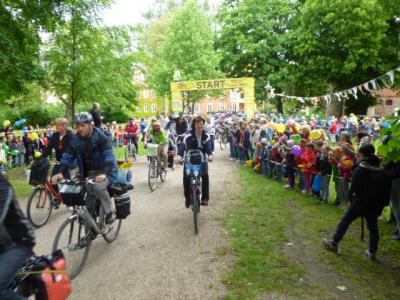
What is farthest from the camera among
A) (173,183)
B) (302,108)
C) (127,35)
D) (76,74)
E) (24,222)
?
(302,108)

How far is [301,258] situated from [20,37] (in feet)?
32.6

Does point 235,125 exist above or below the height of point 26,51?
below

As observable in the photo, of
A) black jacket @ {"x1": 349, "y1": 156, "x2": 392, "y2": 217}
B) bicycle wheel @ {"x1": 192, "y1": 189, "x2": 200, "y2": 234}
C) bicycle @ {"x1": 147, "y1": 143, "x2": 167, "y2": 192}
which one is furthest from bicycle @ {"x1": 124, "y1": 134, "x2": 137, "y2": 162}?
black jacket @ {"x1": 349, "y1": 156, "x2": 392, "y2": 217}

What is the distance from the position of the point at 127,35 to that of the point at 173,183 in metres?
8.44

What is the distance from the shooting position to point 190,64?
123 ft

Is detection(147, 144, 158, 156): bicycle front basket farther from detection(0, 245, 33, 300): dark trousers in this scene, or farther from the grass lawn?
detection(0, 245, 33, 300): dark trousers

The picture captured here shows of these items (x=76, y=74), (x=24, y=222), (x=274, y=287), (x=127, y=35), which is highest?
(x=127, y=35)

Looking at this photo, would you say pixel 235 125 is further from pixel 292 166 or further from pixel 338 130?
pixel 338 130

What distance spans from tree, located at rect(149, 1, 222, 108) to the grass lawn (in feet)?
100

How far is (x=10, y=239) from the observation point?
263 cm

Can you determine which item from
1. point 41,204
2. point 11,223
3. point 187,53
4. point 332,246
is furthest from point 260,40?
point 11,223

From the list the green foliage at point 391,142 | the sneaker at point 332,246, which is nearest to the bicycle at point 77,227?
the sneaker at point 332,246

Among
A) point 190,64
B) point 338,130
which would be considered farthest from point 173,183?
point 190,64

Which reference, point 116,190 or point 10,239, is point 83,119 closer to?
point 116,190
